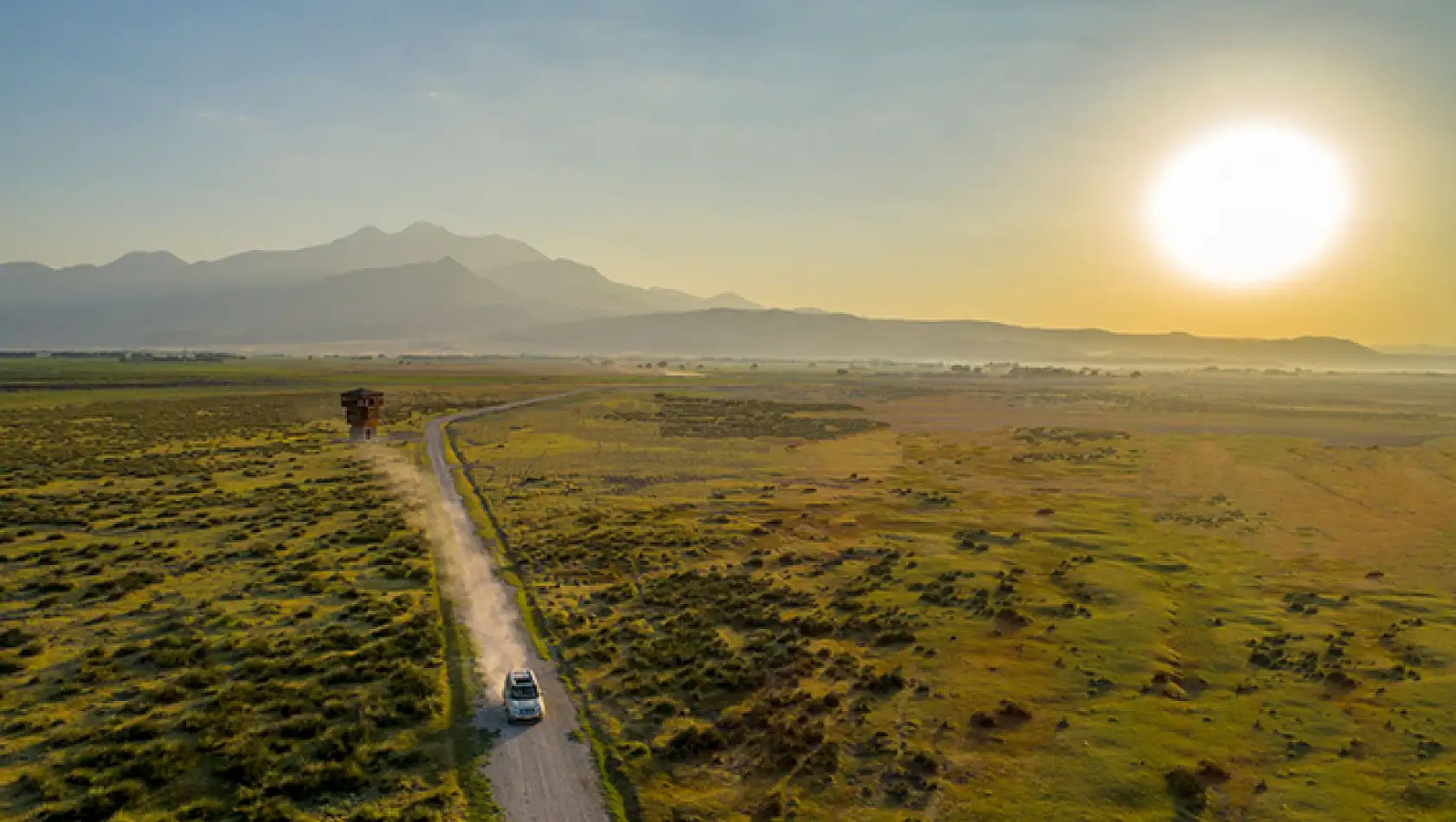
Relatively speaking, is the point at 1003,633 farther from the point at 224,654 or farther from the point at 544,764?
the point at 224,654

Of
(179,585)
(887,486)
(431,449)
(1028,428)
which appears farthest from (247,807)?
(1028,428)

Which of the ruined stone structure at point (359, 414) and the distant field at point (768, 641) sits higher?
the ruined stone structure at point (359, 414)

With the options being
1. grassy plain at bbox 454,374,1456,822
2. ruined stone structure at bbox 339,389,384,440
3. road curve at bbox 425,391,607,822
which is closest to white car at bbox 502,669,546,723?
road curve at bbox 425,391,607,822

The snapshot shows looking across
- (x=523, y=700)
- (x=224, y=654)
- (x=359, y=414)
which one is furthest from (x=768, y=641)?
(x=359, y=414)

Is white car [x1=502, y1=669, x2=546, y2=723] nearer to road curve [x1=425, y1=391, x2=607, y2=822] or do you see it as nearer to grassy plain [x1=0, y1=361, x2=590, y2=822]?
road curve [x1=425, y1=391, x2=607, y2=822]

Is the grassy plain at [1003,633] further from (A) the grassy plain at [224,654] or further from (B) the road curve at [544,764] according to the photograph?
(A) the grassy plain at [224,654]

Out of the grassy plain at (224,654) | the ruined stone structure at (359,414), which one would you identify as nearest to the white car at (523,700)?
the grassy plain at (224,654)

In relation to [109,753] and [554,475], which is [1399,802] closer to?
[109,753]
